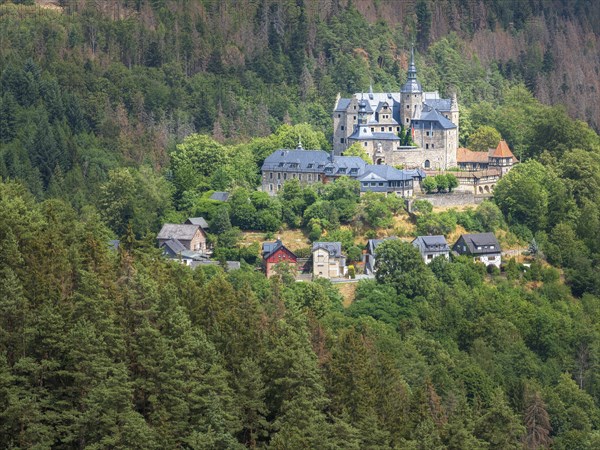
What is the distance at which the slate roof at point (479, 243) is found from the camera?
10419 centimetres

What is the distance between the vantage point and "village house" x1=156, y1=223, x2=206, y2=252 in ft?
335

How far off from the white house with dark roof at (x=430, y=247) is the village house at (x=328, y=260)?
518 cm

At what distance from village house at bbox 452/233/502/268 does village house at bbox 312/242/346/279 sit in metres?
8.91

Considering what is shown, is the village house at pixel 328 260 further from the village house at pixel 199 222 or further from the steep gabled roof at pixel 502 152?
the steep gabled roof at pixel 502 152

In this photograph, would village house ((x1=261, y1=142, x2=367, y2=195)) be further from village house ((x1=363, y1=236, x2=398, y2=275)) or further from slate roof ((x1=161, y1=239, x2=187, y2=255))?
slate roof ((x1=161, y1=239, x2=187, y2=255))

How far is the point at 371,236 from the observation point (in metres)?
103

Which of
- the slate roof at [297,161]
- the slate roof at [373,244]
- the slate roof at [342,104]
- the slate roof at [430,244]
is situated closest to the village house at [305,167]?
the slate roof at [297,161]

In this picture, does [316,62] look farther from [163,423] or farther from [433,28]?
[163,423]

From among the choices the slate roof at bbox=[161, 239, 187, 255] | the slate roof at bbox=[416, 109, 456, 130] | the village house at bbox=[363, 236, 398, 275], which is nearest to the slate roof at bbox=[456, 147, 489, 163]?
the slate roof at bbox=[416, 109, 456, 130]

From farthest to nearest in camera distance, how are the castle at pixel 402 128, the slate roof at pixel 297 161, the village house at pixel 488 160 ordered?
the village house at pixel 488 160 < the castle at pixel 402 128 < the slate roof at pixel 297 161

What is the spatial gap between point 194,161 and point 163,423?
162ft

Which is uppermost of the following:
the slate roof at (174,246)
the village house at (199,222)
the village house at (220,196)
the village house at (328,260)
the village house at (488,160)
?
the village house at (488,160)

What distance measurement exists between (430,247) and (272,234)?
33.3 feet

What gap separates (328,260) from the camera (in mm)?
99500
